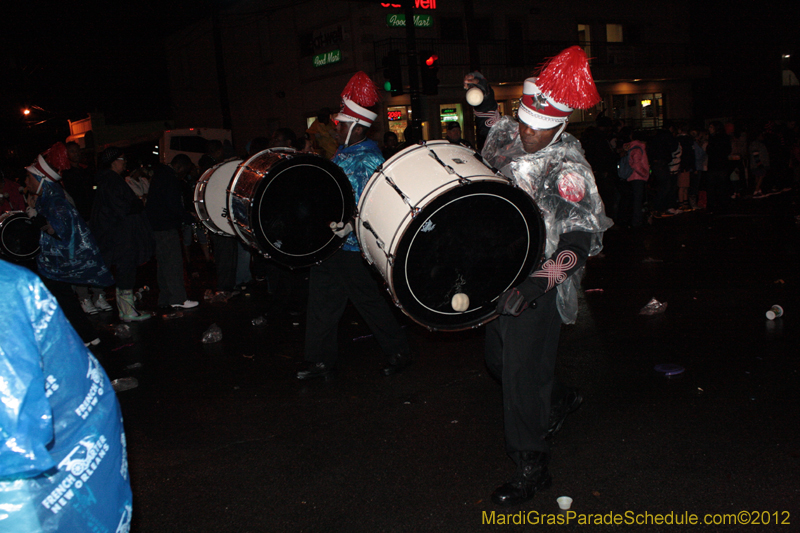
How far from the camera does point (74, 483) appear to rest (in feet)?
4.47

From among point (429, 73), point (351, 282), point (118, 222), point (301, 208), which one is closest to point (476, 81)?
point (301, 208)

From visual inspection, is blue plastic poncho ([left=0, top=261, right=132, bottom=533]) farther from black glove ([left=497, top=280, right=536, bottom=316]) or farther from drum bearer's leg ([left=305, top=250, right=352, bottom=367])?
drum bearer's leg ([left=305, top=250, right=352, bottom=367])

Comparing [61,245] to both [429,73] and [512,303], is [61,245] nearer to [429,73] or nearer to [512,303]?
[512,303]

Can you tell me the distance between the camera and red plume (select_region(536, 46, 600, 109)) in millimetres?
2861

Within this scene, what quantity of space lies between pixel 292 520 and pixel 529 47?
2609 centimetres

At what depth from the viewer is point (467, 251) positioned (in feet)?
9.32

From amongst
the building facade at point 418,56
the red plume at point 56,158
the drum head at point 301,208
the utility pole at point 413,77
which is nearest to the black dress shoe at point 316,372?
the drum head at point 301,208

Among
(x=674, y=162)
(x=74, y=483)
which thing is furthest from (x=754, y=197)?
(x=74, y=483)

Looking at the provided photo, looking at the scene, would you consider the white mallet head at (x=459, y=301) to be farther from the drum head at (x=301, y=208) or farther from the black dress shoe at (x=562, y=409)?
the drum head at (x=301, y=208)

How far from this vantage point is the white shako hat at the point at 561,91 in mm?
2863

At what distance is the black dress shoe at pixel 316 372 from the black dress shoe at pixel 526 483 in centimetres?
218

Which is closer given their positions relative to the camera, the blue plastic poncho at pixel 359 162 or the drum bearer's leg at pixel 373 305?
the blue plastic poncho at pixel 359 162

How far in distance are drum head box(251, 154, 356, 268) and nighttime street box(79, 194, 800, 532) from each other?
3.63 ft

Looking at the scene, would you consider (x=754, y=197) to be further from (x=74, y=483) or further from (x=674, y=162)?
(x=74, y=483)
